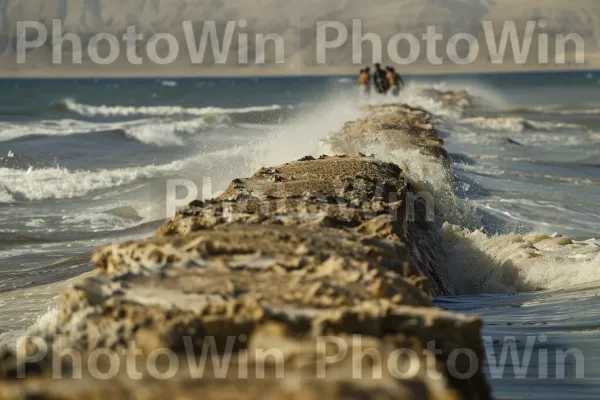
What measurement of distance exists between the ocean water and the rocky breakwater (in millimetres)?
909

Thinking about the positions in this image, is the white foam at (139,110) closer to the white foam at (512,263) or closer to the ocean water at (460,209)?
the ocean water at (460,209)

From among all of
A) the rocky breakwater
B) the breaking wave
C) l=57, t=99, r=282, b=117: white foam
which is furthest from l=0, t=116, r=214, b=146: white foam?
the rocky breakwater

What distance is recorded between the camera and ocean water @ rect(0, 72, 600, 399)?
5.42m

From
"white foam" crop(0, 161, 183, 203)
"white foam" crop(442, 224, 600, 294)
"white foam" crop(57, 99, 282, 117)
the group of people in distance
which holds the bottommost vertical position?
"white foam" crop(0, 161, 183, 203)

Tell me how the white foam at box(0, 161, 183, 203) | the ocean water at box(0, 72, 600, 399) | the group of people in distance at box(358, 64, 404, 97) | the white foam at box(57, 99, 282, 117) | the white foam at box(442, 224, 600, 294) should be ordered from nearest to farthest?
the ocean water at box(0, 72, 600, 399) → the white foam at box(442, 224, 600, 294) → the white foam at box(0, 161, 183, 203) → the group of people in distance at box(358, 64, 404, 97) → the white foam at box(57, 99, 282, 117)

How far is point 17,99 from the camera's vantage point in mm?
55469

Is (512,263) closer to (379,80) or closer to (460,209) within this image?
(460,209)

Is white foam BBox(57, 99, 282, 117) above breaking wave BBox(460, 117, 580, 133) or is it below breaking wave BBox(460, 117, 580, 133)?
above

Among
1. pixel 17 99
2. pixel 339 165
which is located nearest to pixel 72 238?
pixel 339 165

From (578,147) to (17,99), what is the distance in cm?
4009

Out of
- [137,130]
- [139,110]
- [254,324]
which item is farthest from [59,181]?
[139,110]

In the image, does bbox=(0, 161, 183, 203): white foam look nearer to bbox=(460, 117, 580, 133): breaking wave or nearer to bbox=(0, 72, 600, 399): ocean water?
bbox=(0, 72, 600, 399): ocean water

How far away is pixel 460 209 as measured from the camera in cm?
1041

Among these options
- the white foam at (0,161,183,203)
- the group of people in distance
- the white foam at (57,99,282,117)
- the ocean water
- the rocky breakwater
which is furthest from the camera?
the white foam at (57,99,282,117)
